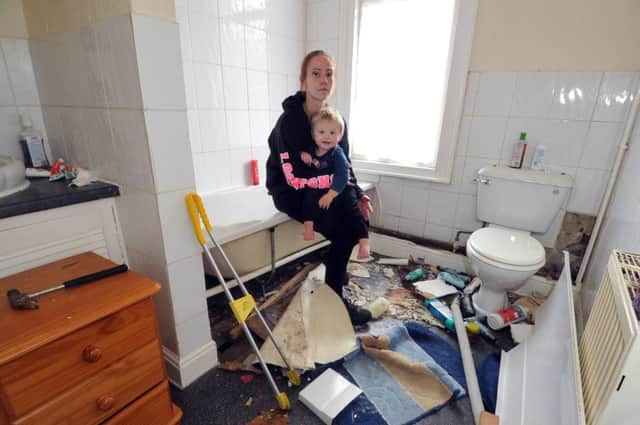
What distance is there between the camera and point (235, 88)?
210cm

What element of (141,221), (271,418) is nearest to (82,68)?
(141,221)

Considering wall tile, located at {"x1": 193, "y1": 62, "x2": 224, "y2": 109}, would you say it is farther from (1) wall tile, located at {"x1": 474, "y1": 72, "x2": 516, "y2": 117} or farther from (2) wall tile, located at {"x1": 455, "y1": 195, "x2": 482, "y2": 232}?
(2) wall tile, located at {"x1": 455, "y1": 195, "x2": 482, "y2": 232}

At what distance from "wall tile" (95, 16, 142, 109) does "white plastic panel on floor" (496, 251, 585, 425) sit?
1.49m

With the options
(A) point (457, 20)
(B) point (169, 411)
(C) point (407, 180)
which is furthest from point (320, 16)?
(B) point (169, 411)

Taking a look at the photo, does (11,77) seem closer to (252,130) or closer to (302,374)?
(252,130)

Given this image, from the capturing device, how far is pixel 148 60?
3.20 ft

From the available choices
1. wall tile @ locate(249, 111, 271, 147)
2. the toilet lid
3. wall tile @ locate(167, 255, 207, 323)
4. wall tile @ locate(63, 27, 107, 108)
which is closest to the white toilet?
the toilet lid

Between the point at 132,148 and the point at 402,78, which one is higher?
the point at 402,78

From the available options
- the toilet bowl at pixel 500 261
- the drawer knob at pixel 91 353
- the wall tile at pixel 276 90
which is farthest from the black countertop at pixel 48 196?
the toilet bowl at pixel 500 261

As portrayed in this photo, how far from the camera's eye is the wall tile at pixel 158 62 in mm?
952

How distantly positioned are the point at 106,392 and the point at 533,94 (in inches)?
91.9

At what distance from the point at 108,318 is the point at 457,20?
2.27 metres

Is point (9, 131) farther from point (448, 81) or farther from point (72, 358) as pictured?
point (448, 81)

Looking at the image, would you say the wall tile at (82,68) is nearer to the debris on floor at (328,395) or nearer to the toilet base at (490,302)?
the debris on floor at (328,395)
